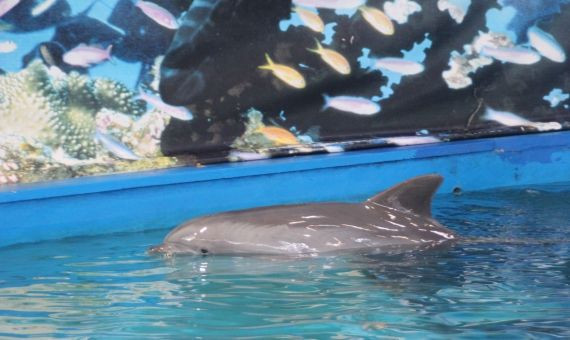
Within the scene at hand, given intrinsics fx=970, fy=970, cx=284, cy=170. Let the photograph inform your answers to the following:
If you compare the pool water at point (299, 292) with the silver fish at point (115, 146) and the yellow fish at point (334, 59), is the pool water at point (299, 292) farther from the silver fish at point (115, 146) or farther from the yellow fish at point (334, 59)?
the yellow fish at point (334, 59)

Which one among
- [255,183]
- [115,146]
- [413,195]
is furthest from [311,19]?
[413,195]

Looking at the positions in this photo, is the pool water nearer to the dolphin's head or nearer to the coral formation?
the dolphin's head

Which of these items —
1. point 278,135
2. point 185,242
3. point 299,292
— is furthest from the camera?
point 278,135

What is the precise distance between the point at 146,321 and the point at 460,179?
3.97m

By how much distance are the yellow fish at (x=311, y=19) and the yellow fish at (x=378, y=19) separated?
383 mm

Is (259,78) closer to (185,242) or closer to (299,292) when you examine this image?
(185,242)

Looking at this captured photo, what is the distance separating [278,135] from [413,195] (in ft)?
8.86

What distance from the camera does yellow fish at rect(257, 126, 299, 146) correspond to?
7.52m

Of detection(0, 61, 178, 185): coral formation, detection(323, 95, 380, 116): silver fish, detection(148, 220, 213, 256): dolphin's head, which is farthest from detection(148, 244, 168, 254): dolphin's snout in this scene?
detection(323, 95, 380, 116): silver fish

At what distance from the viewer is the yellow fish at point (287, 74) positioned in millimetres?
7609

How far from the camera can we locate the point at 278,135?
7.55 metres

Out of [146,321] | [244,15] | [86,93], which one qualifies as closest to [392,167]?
[244,15]

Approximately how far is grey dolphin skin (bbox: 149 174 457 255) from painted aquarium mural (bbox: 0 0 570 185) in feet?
6.56

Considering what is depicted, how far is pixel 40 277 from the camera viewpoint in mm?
4961
